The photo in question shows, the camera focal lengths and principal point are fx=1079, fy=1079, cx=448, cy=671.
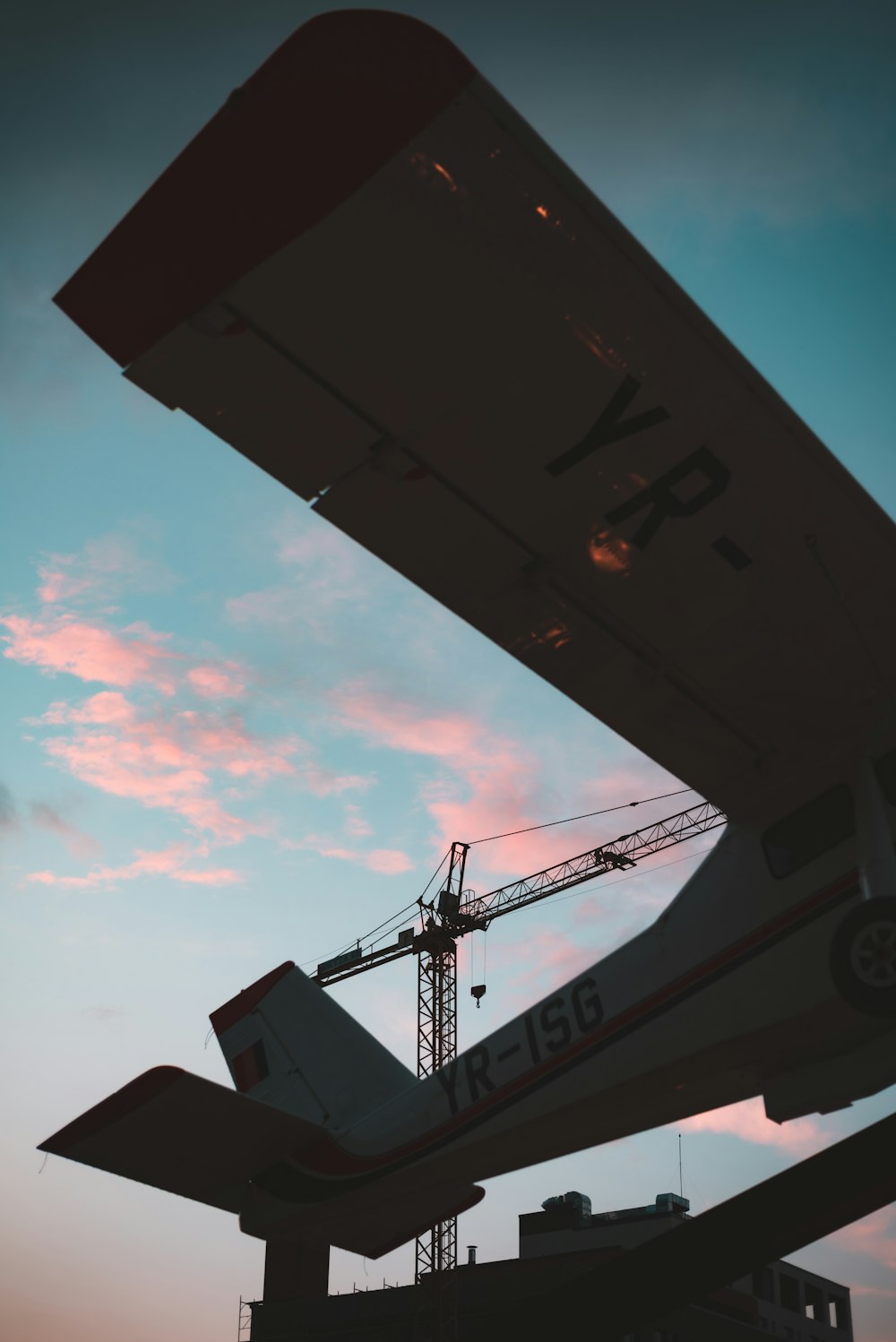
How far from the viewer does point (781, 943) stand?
7219mm

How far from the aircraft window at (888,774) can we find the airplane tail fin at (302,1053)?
6.30 meters

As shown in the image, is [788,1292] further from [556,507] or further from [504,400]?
[504,400]

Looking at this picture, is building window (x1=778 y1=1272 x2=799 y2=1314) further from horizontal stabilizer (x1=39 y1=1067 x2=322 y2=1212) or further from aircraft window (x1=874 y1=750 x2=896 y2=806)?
aircraft window (x1=874 y1=750 x2=896 y2=806)

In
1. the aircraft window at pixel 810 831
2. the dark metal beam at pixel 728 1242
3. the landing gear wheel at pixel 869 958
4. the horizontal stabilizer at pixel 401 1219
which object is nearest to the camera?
the dark metal beam at pixel 728 1242

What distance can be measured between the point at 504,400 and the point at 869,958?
3823mm

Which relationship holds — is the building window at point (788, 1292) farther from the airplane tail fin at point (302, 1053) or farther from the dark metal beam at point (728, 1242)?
the dark metal beam at point (728, 1242)

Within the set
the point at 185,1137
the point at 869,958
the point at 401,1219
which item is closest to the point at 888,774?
the point at 869,958

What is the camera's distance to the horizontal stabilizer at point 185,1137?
8.63 metres

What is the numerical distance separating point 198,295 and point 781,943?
540cm

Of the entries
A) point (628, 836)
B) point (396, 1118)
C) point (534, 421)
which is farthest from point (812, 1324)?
point (534, 421)

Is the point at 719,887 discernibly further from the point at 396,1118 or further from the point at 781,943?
the point at 396,1118

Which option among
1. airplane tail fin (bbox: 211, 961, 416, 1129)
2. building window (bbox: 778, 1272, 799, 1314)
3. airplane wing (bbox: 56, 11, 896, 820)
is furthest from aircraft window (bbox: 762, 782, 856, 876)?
building window (bbox: 778, 1272, 799, 1314)

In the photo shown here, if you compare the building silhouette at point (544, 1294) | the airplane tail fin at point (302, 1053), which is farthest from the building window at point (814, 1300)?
the airplane tail fin at point (302, 1053)

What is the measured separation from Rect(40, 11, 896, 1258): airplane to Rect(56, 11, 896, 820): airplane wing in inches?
0.6
